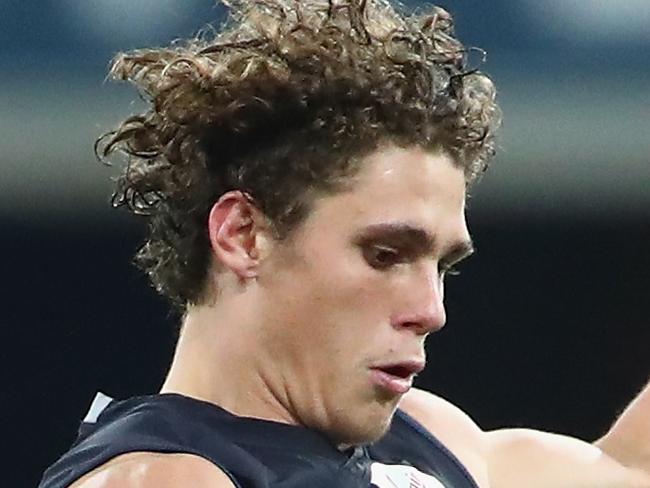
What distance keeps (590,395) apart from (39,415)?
0.85 meters

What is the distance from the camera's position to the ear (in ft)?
4.69

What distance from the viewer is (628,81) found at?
240cm

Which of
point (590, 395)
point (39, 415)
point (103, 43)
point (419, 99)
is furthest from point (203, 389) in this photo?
point (590, 395)

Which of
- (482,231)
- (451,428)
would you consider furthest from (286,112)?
(482,231)

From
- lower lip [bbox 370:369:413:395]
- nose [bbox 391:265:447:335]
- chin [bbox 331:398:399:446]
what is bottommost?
chin [bbox 331:398:399:446]

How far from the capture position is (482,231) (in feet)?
8.27

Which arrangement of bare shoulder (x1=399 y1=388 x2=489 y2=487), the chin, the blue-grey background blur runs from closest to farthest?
the chin < bare shoulder (x1=399 y1=388 x2=489 y2=487) < the blue-grey background blur

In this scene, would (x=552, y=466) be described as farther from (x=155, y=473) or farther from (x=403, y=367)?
(x=155, y=473)

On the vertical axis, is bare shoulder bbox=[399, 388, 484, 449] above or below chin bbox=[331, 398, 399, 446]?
below


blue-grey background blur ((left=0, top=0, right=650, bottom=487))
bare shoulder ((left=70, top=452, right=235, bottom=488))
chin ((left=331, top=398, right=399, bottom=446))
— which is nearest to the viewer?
bare shoulder ((left=70, top=452, right=235, bottom=488))

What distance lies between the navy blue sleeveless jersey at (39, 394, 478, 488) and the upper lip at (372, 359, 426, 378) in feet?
0.35

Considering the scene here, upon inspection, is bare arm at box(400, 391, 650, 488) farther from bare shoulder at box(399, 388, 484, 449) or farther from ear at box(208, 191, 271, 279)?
ear at box(208, 191, 271, 279)

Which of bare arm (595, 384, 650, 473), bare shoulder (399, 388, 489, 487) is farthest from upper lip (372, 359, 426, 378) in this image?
bare arm (595, 384, 650, 473)

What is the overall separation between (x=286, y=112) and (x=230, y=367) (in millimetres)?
221
